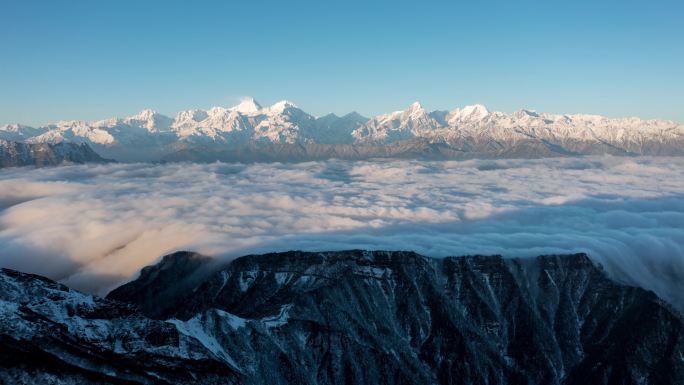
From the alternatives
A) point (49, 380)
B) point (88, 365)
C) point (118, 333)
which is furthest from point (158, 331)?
point (49, 380)

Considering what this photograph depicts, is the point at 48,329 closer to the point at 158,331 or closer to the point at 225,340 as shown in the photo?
the point at 158,331

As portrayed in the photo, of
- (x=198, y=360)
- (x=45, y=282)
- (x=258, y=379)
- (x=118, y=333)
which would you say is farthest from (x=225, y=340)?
(x=45, y=282)

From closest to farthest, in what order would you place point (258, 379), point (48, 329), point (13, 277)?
point (48, 329)
point (13, 277)
point (258, 379)

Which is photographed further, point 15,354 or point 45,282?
point 45,282

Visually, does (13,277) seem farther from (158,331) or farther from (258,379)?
(258,379)

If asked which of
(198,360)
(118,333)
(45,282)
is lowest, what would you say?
(198,360)

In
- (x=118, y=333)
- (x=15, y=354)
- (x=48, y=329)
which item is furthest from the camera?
(x=118, y=333)

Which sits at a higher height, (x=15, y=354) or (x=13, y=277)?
(x=13, y=277)

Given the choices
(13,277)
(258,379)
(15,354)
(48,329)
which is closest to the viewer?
(15,354)

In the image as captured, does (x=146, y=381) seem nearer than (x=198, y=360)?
Yes
